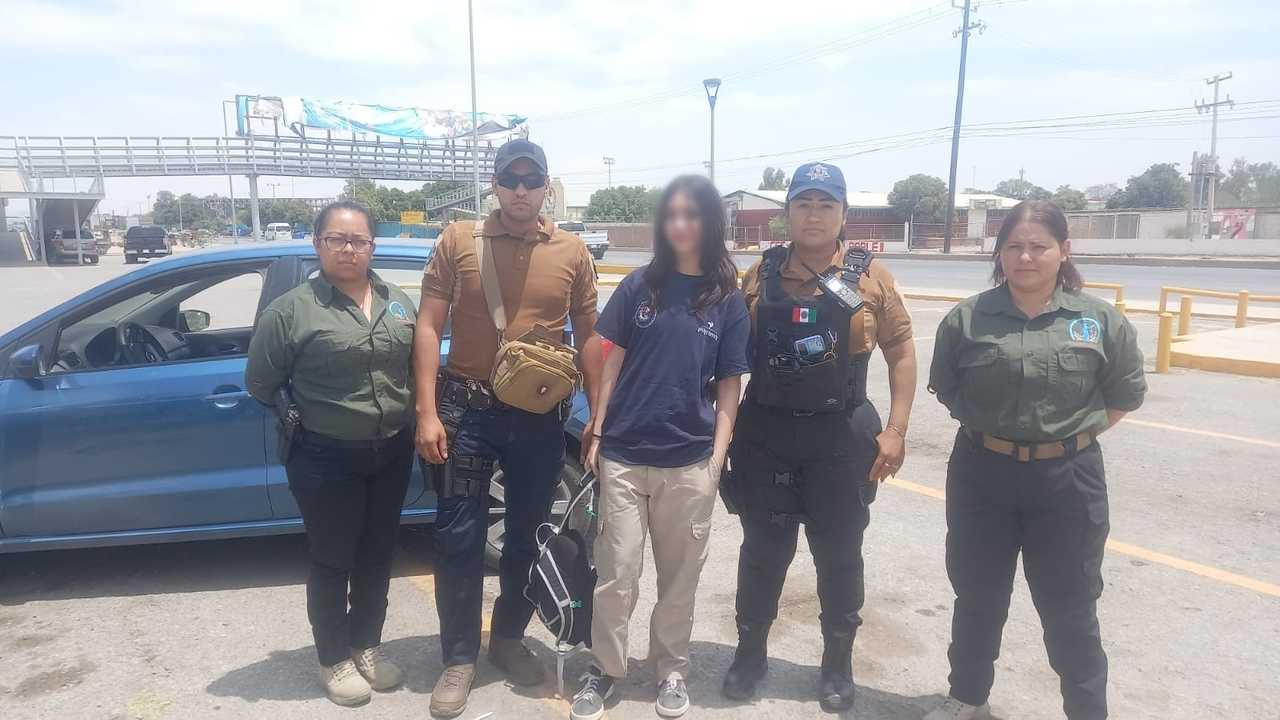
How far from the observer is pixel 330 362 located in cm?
296

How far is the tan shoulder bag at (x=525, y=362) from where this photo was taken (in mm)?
2912

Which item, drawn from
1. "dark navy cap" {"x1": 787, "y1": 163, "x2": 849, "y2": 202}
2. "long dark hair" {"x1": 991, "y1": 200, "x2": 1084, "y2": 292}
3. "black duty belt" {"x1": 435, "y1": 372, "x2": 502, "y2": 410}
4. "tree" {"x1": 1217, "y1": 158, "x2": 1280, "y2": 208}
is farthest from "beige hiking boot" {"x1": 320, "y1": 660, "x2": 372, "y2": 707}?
"tree" {"x1": 1217, "y1": 158, "x2": 1280, "y2": 208}

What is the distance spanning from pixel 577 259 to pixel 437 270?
49 centimetres

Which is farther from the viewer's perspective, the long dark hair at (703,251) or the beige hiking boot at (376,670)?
the beige hiking boot at (376,670)

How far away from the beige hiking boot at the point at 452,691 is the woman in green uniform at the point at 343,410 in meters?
0.25

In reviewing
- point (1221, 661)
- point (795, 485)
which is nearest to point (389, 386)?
point (795, 485)

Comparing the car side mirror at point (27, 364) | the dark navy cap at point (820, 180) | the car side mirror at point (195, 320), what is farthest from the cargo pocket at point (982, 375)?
the car side mirror at point (195, 320)

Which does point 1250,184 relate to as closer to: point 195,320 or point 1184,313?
point 1184,313

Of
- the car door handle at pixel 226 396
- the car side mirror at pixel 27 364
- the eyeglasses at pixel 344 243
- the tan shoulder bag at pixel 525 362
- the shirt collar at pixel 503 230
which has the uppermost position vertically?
the shirt collar at pixel 503 230

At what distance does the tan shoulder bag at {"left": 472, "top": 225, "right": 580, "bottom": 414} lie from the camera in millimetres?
2912

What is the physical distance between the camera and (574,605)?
3145 mm

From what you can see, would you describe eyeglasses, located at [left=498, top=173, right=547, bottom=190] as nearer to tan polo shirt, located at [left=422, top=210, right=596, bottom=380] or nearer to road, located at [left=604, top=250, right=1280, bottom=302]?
tan polo shirt, located at [left=422, top=210, right=596, bottom=380]

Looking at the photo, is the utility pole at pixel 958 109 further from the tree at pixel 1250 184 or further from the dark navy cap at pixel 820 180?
the tree at pixel 1250 184

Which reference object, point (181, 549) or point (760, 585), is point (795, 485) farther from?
point (181, 549)
